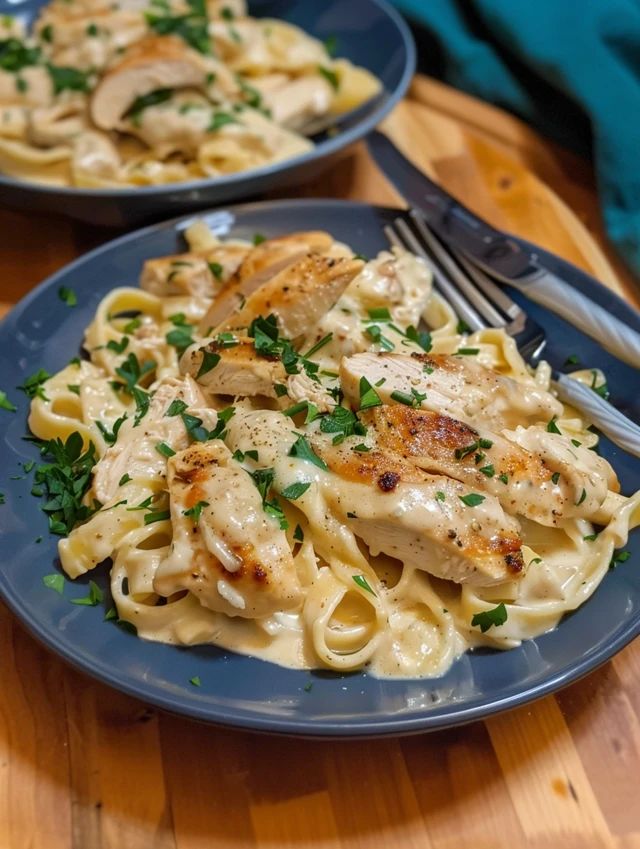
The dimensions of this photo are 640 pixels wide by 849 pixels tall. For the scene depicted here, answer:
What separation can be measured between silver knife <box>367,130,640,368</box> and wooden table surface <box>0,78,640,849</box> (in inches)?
42.8

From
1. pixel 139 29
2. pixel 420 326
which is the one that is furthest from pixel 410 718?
pixel 139 29

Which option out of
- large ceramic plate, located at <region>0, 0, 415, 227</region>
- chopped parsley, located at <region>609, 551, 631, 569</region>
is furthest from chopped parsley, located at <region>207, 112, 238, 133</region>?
chopped parsley, located at <region>609, 551, 631, 569</region>

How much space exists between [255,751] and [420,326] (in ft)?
6.02

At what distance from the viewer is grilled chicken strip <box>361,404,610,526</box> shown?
108 inches

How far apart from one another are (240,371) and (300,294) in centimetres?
37

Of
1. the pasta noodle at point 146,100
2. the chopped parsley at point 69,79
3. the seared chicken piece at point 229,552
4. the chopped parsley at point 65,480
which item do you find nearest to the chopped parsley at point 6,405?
the chopped parsley at point 65,480

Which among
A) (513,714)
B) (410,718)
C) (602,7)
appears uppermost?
(602,7)

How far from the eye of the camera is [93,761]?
2574mm

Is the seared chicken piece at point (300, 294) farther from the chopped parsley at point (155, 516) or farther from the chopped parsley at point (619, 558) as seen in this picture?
the chopped parsley at point (619, 558)

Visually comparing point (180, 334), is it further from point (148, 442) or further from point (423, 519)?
point (423, 519)

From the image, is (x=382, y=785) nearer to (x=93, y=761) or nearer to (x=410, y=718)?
(x=410, y=718)

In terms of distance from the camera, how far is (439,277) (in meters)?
3.84

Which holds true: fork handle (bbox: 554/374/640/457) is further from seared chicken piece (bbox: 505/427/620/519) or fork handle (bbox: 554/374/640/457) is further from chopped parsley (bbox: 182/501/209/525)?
chopped parsley (bbox: 182/501/209/525)

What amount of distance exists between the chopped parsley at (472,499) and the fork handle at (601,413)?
733 millimetres
